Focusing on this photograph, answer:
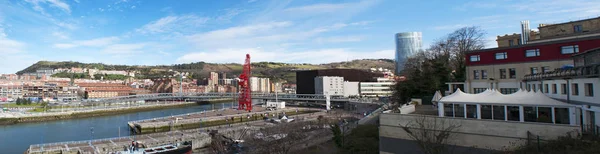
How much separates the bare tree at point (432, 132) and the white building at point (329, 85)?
138 feet

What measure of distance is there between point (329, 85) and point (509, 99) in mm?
43495

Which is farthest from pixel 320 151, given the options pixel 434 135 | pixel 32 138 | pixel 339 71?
pixel 339 71

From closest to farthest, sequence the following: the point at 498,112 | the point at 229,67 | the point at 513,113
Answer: the point at 513,113
the point at 498,112
the point at 229,67

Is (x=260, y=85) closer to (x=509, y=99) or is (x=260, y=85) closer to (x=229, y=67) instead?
(x=229, y=67)

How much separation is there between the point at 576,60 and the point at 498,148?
15.7 feet

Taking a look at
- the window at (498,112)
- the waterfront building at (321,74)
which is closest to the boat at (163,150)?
the window at (498,112)

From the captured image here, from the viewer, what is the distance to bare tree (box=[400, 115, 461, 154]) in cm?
783

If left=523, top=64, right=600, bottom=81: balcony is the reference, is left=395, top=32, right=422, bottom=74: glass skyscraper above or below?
above

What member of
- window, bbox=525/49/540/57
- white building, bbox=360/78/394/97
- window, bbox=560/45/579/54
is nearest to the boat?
window, bbox=525/49/540/57

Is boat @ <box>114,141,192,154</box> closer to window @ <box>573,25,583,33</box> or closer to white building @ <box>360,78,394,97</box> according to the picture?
window @ <box>573,25,583,33</box>

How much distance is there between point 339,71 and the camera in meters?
54.9

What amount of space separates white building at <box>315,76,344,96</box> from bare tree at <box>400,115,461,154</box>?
4211 centimetres

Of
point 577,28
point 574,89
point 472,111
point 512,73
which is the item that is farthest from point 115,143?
point 577,28

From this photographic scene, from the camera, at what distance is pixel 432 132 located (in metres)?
8.37
